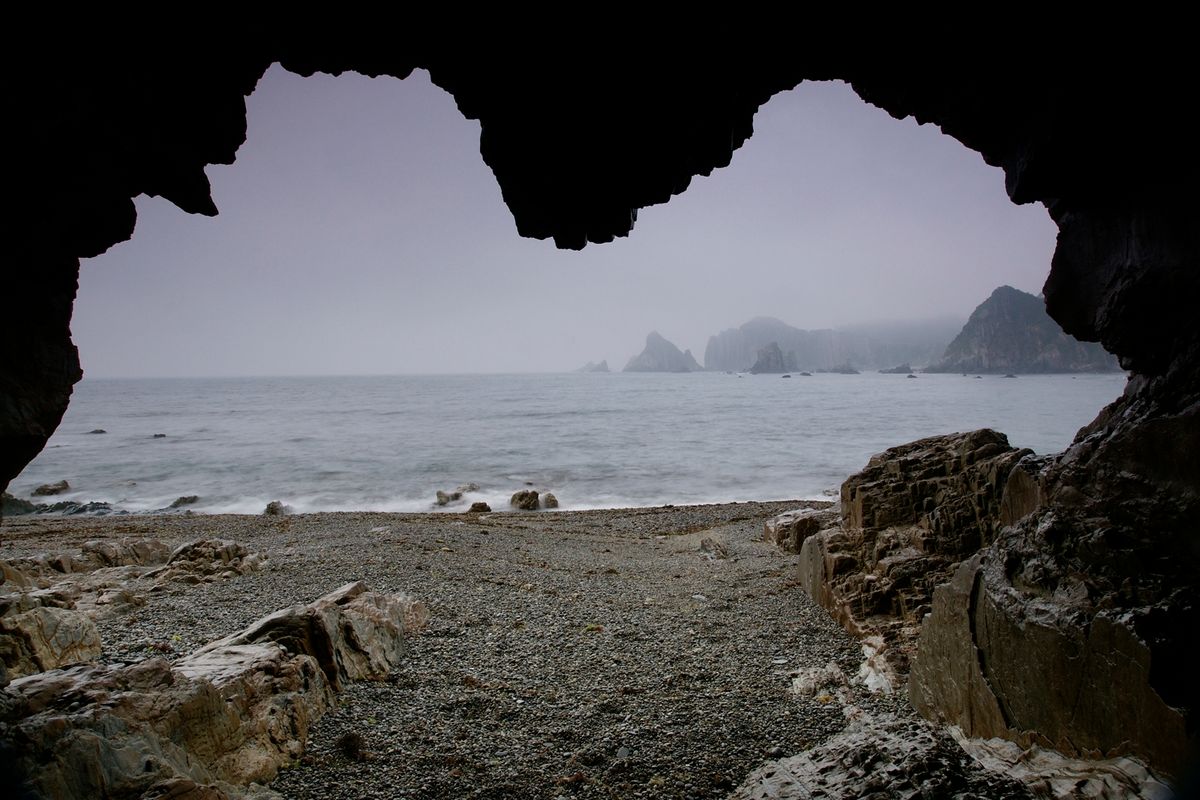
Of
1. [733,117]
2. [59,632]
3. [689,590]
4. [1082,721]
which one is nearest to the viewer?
[1082,721]

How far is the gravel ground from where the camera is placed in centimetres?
453

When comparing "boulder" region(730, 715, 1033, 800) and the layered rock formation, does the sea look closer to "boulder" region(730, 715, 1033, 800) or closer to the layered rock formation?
the layered rock formation

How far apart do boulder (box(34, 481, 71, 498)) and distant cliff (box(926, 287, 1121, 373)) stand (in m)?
183

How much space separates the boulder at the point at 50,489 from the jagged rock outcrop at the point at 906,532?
34.3 meters

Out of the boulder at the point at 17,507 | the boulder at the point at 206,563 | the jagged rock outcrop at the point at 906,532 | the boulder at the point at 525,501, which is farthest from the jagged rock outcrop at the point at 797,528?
the boulder at the point at 17,507

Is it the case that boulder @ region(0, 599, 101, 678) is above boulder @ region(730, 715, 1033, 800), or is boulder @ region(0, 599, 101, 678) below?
below

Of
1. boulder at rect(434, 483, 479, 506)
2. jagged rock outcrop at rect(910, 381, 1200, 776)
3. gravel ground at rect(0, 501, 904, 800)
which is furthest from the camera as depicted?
boulder at rect(434, 483, 479, 506)

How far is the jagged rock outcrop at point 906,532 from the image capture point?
7.05m

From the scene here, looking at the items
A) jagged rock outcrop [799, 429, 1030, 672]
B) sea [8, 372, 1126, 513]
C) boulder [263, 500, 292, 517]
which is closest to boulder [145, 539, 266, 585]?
jagged rock outcrop [799, 429, 1030, 672]

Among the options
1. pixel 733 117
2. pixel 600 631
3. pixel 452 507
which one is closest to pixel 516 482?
pixel 452 507

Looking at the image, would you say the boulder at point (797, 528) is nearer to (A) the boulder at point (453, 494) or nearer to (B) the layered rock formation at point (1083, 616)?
(B) the layered rock formation at point (1083, 616)

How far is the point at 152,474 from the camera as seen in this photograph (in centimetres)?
3017

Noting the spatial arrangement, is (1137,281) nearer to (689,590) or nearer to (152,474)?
(689,590)

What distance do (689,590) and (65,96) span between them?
9.94 m
